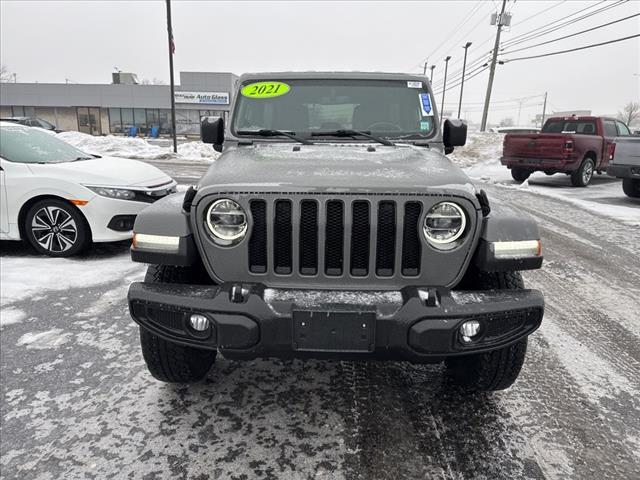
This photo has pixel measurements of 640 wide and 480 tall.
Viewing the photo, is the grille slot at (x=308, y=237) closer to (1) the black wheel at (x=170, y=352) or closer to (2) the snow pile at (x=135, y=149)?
(1) the black wheel at (x=170, y=352)

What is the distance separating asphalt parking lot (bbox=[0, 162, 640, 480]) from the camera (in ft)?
7.15

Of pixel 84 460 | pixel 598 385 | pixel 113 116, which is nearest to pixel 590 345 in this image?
pixel 598 385

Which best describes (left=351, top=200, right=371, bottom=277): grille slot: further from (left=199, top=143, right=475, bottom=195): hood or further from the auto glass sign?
the auto glass sign

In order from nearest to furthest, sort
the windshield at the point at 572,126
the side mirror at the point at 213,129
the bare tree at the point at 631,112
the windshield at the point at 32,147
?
the side mirror at the point at 213,129 → the windshield at the point at 32,147 → the windshield at the point at 572,126 → the bare tree at the point at 631,112

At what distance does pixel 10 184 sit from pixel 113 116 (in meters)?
41.0

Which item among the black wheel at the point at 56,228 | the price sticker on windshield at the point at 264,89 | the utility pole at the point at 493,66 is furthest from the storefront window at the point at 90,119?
the price sticker on windshield at the point at 264,89

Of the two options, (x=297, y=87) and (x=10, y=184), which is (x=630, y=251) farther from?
(x=10, y=184)

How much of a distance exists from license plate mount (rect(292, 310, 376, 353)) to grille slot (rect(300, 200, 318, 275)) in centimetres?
28

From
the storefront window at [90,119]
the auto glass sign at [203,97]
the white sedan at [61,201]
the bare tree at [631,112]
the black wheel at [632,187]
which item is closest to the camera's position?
the white sedan at [61,201]

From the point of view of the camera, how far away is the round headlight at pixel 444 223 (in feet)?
7.28

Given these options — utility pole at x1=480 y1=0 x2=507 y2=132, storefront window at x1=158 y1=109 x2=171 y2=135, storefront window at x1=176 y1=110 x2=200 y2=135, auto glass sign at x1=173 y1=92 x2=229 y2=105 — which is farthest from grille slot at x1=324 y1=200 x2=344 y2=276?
storefront window at x1=158 y1=109 x2=171 y2=135

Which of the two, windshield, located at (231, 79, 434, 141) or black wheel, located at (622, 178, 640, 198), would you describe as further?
black wheel, located at (622, 178, 640, 198)

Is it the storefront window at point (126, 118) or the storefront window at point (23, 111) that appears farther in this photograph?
the storefront window at point (23, 111)

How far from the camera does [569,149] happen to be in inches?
459
